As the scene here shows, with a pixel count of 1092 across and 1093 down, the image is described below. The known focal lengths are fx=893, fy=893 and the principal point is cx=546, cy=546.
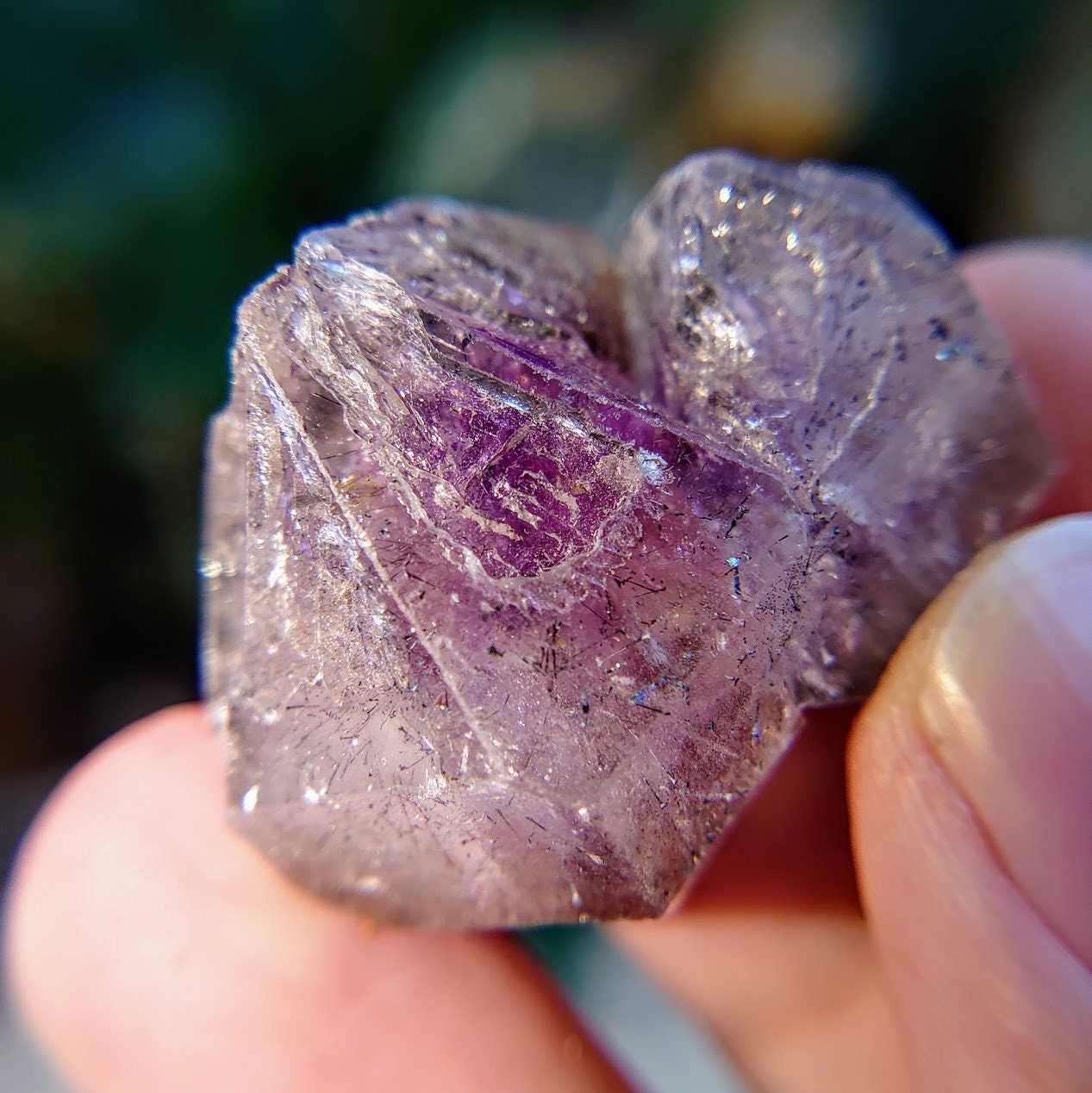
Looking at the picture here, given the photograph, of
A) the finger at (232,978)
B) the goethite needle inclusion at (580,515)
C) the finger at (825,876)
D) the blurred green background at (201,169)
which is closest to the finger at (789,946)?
the finger at (825,876)

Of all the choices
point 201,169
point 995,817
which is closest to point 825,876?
point 995,817

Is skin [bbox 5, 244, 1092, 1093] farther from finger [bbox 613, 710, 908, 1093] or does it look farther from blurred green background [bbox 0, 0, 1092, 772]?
blurred green background [bbox 0, 0, 1092, 772]

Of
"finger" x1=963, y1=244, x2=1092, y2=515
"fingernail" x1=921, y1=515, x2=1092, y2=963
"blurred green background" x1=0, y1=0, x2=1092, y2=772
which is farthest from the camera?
"blurred green background" x1=0, y1=0, x2=1092, y2=772

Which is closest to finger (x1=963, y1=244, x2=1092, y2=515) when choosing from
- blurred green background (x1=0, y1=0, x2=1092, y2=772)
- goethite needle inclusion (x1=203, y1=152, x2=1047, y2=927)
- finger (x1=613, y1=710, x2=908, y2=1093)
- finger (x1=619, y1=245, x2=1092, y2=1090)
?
finger (x1=619, y1=245, x2=1092, y2=1090)

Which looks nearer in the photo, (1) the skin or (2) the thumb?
(2) the thumb

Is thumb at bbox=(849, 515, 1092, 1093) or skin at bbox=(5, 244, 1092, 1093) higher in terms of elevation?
thumb at bbox=(849, 515, 1092, 1093)
